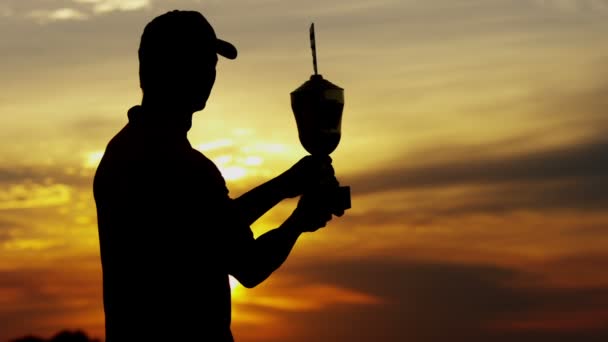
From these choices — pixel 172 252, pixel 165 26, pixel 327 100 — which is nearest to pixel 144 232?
pixel 172 252

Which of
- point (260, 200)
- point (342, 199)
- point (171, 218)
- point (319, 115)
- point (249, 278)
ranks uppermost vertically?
point (319, 115)

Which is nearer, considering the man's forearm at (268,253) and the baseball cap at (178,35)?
the baseball cap at (178,35)

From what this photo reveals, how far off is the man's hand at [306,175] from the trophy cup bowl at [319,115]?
143 millimetres

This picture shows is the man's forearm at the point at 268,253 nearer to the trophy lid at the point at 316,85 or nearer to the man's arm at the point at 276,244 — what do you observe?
the man's arm at the point at 276,244

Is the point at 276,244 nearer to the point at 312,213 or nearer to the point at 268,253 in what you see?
the point at 268,253

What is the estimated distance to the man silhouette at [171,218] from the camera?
7.31 meters

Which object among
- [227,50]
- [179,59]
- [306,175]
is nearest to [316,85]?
[306,175]

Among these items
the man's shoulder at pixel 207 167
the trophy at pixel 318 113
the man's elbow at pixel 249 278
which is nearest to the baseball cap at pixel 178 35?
the man's shoulder at pixel 207 167

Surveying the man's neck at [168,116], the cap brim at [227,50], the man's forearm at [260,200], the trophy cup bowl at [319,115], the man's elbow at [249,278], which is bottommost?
the man's elbow at [249,278]

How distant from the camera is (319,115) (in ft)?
28.0

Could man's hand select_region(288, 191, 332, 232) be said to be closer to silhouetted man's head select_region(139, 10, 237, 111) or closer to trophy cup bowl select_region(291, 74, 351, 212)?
trophy cup bowl select_region(291, 74, 351, 212)

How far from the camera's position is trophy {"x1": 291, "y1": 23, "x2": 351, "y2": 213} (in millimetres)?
8477

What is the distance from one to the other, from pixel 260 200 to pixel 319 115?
0.80 metres

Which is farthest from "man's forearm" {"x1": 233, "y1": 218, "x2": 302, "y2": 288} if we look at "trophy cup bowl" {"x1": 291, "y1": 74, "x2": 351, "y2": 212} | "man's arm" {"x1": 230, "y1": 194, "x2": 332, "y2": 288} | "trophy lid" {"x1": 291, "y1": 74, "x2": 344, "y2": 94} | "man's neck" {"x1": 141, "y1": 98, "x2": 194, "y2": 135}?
"trophy lid" {"x1": 291, "y1": 74, "x2": 344, "y2": 94}
